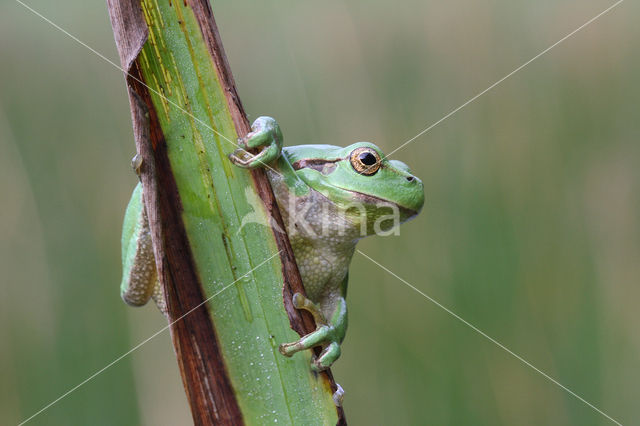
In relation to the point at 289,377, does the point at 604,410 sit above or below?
below

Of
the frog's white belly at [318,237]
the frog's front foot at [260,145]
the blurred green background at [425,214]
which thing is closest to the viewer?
the frog's front foot at [260,145]

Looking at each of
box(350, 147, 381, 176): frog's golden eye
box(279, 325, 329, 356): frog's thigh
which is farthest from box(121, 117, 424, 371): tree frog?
box(279, 325, 329, 356): frog's thigh

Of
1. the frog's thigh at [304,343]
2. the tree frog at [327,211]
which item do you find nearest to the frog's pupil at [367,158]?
the tree frog at [327,211]

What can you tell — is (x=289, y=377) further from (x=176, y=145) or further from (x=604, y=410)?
(x=604, y=410)

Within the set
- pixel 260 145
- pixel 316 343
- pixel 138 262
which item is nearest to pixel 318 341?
pixel 316 343

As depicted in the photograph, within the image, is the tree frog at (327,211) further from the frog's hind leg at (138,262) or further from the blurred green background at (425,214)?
the blurred green background at (425,214)

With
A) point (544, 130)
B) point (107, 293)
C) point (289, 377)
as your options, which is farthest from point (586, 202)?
point (107, 293)

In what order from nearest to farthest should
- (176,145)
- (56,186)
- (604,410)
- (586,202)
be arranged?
1. (176,145)
2. (604,410)
3. (586,202)
4. (56,186)
